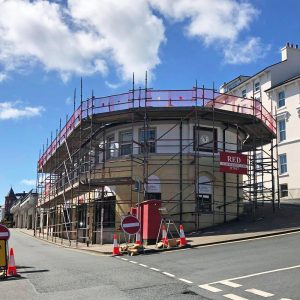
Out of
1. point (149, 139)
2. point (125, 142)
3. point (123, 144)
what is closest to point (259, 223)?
point (149, 139)

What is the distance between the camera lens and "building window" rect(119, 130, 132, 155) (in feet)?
87.6

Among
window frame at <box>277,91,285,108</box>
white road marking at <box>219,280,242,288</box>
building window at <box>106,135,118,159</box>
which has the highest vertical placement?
window frame at <box>277,91,285,108</box>

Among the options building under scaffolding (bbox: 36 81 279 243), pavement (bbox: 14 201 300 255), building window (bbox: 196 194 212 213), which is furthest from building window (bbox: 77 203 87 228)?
building window (bbox: 196 194 212 213)

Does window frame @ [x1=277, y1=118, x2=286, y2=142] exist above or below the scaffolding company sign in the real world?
above

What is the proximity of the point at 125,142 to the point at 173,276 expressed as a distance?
15.6 m

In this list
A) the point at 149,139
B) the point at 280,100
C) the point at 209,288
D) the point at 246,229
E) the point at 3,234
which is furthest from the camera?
the point at 280,100

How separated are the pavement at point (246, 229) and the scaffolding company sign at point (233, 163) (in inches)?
105

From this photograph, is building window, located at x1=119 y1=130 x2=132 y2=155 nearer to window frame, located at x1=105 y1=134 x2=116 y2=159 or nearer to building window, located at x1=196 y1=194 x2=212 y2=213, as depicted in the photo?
window frame, located at x1=105 y1=134 x2=116 y2=159

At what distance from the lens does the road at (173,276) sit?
30.8 feet

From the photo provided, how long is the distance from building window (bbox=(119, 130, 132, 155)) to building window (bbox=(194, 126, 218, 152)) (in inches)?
144

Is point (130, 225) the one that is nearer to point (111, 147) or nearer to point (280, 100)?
point (111, 147)

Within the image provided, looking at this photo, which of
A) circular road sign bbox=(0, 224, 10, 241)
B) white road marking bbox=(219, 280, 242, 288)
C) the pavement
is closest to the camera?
white road marking bbox=(219, 280, 242, 288)

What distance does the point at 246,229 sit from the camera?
72.2ft

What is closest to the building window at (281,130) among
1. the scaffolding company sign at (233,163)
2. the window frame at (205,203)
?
the scaffolding company sign at (233,163)
